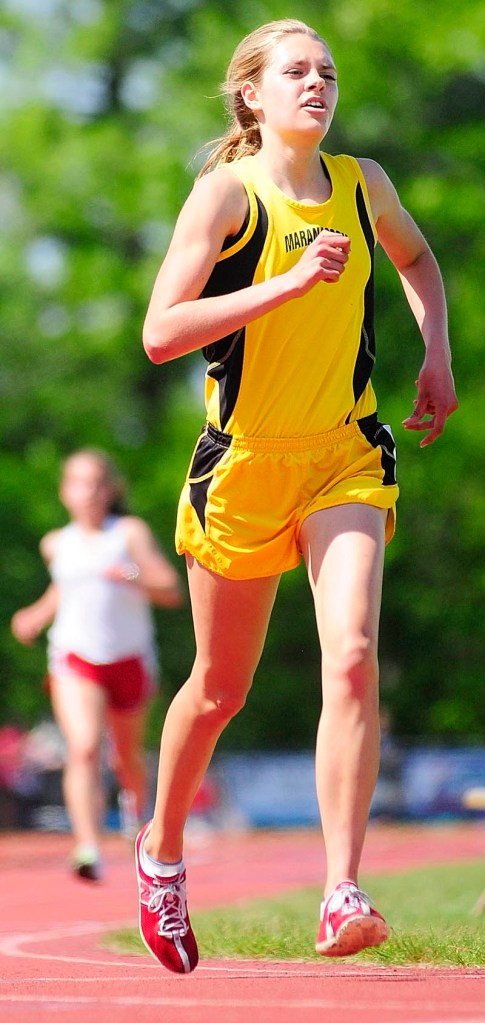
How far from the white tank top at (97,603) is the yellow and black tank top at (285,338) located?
159 inches

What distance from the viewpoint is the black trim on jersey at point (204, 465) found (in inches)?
169

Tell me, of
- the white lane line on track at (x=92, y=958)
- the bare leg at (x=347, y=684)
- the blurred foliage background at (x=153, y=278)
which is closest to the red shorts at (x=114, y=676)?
the white lane line on track at (x=92, y=958)

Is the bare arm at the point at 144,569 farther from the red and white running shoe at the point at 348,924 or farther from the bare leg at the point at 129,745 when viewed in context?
the red and white running shoe at the point at 348,924

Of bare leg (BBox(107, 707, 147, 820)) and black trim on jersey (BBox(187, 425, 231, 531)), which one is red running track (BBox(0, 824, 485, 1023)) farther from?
black trim on jersey (BBox(187, 425, 231, 531))

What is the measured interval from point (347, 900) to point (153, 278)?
25.8m

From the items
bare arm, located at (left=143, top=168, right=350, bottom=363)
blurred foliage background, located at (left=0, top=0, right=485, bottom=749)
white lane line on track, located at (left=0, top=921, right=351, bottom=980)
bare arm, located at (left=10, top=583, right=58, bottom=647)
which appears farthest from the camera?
blurred foliage background, located at (left=0, top=0, right=485, bottom=749)

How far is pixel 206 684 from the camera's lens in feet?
14.4

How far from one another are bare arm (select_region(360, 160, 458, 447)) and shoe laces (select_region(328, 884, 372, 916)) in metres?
1.30

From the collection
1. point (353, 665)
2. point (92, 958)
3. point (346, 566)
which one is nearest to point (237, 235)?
point (346, 566)

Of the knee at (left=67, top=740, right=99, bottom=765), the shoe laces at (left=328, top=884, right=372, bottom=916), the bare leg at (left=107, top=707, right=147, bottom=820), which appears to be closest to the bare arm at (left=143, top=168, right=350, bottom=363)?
the shoe laces at (left=328, top=884, right=372, bottom=916)

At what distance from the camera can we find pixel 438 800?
23.0 metres

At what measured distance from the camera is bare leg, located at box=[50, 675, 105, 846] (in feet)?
25.9

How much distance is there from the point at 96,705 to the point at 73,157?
24.8 meters

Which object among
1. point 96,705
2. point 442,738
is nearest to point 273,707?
point 442,738
